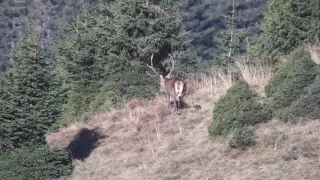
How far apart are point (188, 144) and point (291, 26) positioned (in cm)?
507

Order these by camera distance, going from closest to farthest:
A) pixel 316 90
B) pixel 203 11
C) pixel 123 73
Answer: pixel 316 90
pixel 123 73
pixel 203 11

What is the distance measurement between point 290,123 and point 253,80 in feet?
10.7

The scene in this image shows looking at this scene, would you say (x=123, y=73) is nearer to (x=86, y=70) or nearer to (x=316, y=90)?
(x=86, y=70)

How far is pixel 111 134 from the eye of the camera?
14.7 metres

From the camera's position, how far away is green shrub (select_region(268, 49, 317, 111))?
11.6 m

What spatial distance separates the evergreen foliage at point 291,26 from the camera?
15289 mm

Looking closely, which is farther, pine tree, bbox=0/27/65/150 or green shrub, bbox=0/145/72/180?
pine tree, bbox=0/27/65/150

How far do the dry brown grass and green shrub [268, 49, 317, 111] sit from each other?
0.52 meters

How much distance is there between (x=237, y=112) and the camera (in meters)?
11.5

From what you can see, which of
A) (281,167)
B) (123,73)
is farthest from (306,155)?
(123,73)

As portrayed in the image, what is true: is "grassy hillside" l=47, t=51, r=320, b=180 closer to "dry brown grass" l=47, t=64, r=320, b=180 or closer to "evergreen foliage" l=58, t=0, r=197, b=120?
"dry brown grass" l=47, t=64, r=320, b=180

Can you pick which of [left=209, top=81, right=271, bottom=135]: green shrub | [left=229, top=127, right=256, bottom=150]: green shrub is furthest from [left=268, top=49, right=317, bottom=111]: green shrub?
[left=229, top=127, right=256, bottom=150]: green shrub

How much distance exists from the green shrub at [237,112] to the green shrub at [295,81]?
33cm

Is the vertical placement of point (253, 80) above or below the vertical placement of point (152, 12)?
below
